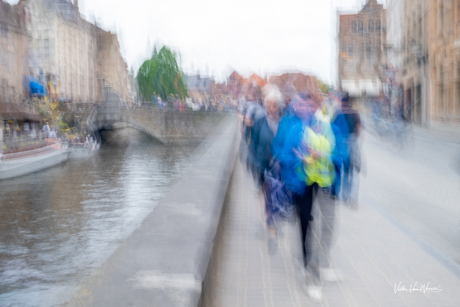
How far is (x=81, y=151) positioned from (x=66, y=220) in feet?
69.4

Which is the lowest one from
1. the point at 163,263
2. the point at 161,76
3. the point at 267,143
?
the point at 163,263

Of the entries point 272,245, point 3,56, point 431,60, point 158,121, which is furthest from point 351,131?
point 3,56

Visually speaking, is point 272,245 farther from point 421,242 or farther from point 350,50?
point 350,50

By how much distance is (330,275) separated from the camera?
13.3 ft

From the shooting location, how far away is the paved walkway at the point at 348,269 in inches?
143

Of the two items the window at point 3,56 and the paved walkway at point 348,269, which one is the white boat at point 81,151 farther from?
the paved walkway at point 348,269

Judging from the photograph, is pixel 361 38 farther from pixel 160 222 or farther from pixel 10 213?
pixel 160 222

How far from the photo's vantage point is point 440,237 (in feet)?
17.3

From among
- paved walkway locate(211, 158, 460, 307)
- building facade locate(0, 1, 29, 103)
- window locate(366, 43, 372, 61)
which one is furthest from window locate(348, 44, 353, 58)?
paved walkway locate(211, 158, 460, 307)

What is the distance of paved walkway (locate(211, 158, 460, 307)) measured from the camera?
363cm

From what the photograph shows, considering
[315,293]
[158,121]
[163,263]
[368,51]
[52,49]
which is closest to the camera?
[163,263]

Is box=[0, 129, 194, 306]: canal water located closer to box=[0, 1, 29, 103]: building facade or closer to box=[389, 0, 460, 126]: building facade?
box=[389, 0, 460, 126]: building facade

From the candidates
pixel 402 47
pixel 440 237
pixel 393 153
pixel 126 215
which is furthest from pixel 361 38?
pixel 440 237

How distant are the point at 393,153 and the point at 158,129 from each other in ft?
92.8
